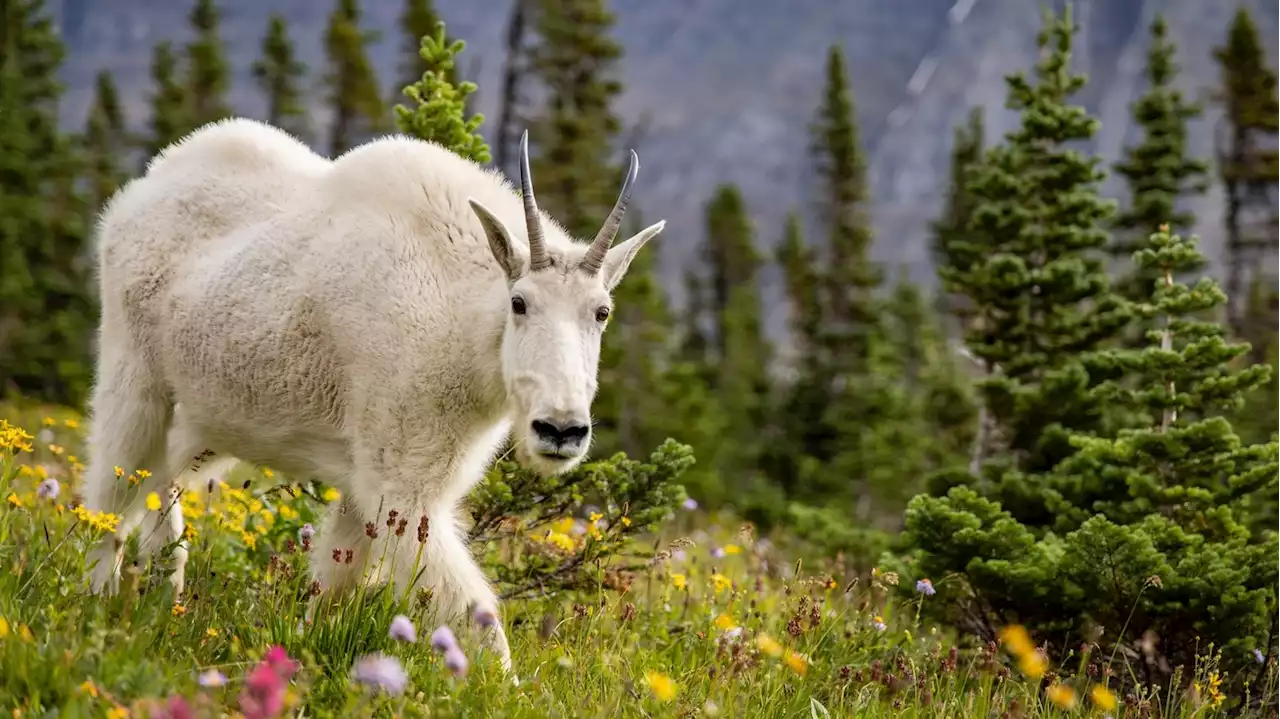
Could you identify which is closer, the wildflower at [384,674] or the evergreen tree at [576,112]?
the wildflower at [384,674]

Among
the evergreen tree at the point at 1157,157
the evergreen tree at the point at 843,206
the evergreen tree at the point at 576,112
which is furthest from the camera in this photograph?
the evergreen tree at the point at 843,206

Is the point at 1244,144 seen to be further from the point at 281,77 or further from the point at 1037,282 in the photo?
the point at 281,77

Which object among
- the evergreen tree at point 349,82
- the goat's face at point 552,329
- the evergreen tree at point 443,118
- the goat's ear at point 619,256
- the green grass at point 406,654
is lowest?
the green grass at point 406,654

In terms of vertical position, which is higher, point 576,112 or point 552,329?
point 576,112

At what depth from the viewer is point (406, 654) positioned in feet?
12.6

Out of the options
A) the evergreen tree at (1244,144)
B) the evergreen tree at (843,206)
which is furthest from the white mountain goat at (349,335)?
the evergreen tree at (1244,144)

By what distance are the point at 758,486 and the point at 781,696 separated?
24.2 m

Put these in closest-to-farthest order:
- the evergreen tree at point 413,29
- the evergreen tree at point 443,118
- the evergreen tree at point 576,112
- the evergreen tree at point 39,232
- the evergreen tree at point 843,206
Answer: the evergreen tree at point 443,118 → the evergreen tree at point 576,112 → the evergreen tree at point 413,29 → the evergreen tree at point 39,232 → the evergreen tree at point 843,206

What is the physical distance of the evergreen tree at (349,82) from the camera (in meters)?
36.2

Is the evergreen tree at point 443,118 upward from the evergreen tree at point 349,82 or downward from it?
downward

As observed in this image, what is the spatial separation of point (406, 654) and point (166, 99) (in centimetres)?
4069

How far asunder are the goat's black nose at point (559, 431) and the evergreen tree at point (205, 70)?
124 feet

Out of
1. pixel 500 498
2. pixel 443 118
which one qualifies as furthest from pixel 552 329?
pixel 443 118

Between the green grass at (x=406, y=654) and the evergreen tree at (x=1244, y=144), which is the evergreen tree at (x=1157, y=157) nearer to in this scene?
the evergreen tree at (x=1244, y=144)
